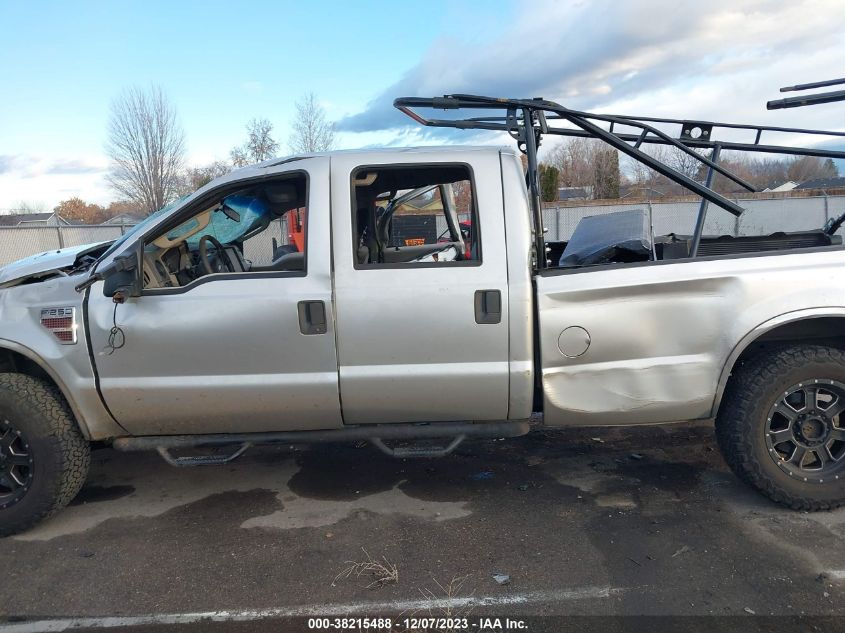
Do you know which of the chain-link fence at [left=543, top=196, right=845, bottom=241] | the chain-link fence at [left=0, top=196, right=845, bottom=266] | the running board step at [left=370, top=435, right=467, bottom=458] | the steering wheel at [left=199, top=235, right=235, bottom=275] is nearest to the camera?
the running board step at [left=370, top=435, right=467, bottom=458]

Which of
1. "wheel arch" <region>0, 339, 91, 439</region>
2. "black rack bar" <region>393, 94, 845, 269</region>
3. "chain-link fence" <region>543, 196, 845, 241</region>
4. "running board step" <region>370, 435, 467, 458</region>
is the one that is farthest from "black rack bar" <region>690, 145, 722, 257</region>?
"chain-link fence" <region>543, 196, 845, 241</region>

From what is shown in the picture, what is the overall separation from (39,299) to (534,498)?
312 cm

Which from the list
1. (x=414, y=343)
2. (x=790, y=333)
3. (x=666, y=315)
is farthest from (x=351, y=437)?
(x=790, y=333)

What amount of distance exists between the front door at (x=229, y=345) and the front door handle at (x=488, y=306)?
0.79m

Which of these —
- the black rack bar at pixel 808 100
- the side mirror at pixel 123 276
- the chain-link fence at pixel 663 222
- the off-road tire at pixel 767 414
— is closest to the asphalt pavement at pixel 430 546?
the off-road tire at pixel 767 414

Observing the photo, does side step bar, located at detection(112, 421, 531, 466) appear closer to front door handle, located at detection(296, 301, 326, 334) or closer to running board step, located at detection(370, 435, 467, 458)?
running board step, located at detection(370, 435, 467, 458)

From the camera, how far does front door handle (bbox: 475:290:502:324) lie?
3.35m

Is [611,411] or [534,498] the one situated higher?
[611,411]

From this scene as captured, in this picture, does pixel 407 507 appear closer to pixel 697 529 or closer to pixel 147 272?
pixel 697 529

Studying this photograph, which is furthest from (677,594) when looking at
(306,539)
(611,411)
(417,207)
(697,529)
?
(417,207)

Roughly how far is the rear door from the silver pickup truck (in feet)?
0.04

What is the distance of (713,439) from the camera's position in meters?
4.78

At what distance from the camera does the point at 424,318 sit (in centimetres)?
336

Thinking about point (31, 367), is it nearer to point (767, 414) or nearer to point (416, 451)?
point (416, 451)
